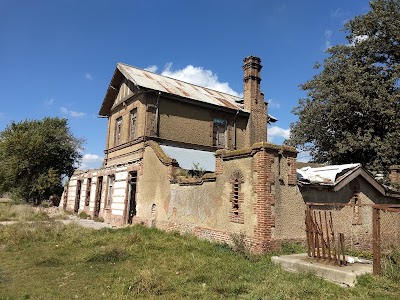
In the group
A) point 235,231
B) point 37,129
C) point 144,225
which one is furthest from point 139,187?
point 37,129

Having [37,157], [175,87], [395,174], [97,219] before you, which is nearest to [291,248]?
[395,174]

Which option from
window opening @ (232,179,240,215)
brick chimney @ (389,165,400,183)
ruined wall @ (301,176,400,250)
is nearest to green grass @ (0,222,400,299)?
window opening @ (232,179,240,215)

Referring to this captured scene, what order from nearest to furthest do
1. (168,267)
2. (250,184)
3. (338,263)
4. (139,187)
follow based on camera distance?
(338,263)
(168,267)
(250,184)
(139,187)

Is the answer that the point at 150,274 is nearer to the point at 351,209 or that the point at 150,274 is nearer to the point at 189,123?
the point at 351,209

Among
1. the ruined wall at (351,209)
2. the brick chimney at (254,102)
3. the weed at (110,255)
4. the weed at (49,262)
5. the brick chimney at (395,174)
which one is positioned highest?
the brick chimney at (254,102)

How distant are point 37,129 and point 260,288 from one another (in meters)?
37.3

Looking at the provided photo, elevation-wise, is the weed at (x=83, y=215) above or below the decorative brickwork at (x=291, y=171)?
below

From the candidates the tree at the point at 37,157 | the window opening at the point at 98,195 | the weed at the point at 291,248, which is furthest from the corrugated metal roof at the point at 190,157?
the tree at the point at 37,157

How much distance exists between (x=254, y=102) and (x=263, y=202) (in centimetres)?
1330

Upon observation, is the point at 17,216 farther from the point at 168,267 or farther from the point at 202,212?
the point at 168,267

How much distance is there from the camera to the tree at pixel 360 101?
1867 centimetres

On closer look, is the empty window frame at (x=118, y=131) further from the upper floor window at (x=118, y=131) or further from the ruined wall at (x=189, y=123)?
the ruined wall at (x=189, y=123)

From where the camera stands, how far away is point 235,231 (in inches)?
425

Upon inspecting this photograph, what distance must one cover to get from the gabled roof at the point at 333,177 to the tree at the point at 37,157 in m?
30.7
